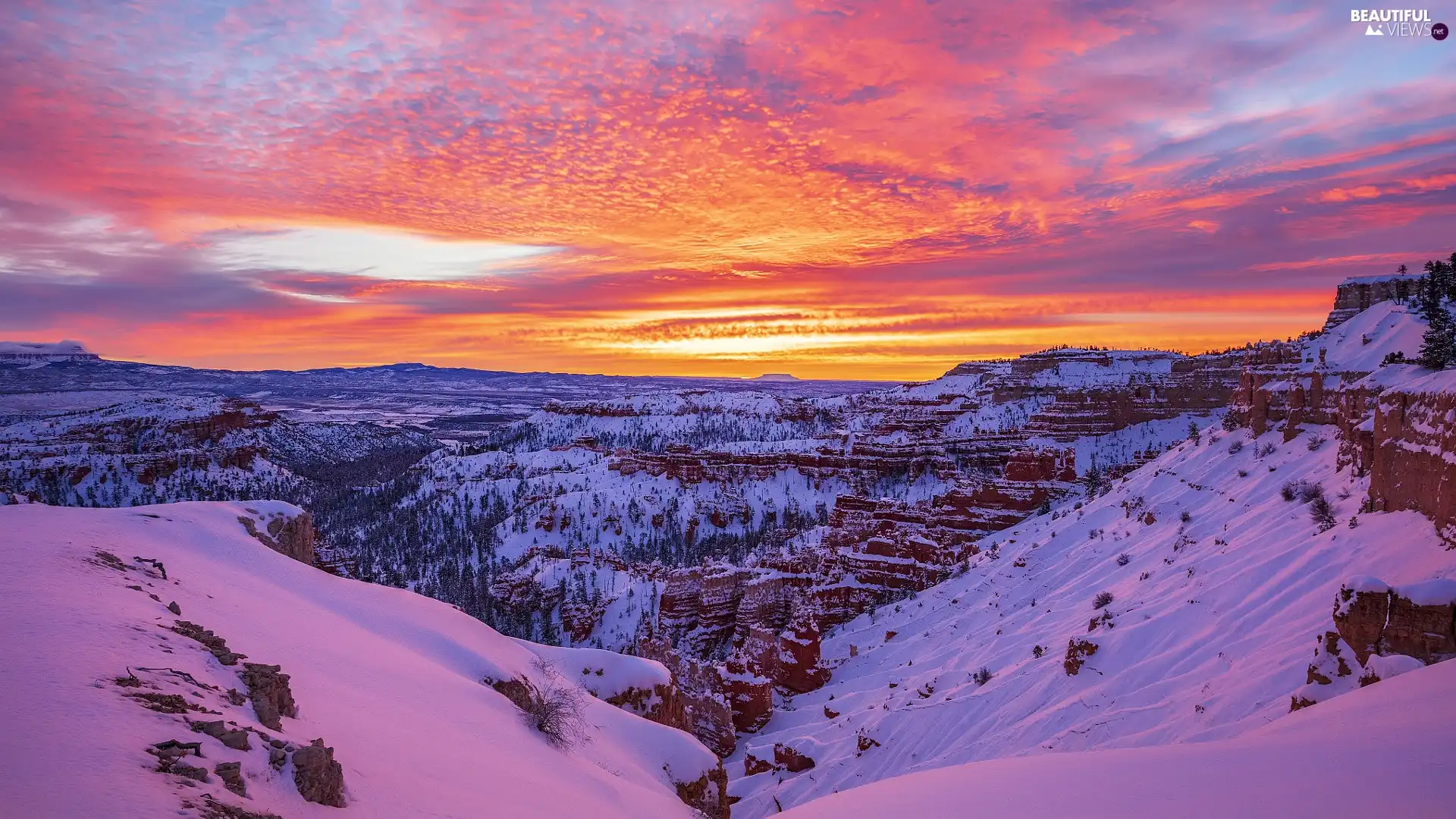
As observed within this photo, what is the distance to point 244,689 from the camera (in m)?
7.59

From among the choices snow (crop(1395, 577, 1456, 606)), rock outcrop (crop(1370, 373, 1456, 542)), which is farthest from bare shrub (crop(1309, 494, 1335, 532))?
snow (crop(1395, 577, 1456, 606))

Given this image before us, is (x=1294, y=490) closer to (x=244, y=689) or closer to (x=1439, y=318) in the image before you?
(x=1439, y=318)

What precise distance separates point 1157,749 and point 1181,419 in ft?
226

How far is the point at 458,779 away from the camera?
8.25m

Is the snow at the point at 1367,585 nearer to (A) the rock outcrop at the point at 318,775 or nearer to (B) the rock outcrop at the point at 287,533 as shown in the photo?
(A) the rock outcrop at the point at 318,775

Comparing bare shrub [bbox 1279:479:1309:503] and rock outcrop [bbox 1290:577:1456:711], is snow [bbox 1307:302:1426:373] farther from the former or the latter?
rock outcrop [bbox 1290:577:1456:711]

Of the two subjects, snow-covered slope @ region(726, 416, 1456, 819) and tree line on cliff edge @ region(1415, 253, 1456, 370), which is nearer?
snow-covered slope @ region(726, 416, 1456, 819)

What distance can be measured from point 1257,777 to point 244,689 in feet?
33.7

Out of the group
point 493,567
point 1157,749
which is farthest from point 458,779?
point 493,567

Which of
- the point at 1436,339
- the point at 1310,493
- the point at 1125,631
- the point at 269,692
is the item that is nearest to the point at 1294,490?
the point at 1310,493

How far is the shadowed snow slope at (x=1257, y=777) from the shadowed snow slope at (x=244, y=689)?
14.6ft

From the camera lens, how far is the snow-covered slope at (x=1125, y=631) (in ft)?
40.9

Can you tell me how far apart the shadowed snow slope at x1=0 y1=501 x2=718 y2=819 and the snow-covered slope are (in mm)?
6621

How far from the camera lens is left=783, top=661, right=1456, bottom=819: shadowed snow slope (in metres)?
5.50
